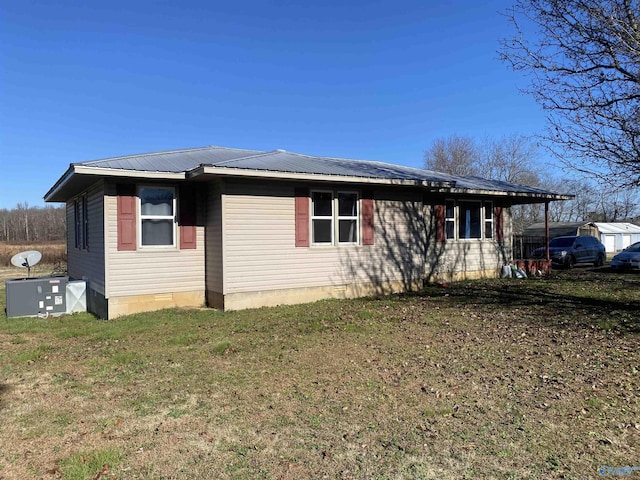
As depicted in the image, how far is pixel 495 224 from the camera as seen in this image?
1520cm

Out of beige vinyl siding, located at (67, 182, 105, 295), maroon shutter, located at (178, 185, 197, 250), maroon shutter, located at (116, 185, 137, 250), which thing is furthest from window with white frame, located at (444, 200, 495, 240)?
beige vinyl siding, located at (67, 182, 105, 295)

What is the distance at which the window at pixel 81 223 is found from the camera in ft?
39.4

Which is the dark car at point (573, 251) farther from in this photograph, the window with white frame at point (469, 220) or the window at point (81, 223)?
the window at point (81, 223)

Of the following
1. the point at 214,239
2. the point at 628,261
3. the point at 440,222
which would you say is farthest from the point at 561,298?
the point at 628,261

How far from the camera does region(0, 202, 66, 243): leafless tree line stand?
78.6 meters

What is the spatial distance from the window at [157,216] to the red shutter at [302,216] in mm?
2820

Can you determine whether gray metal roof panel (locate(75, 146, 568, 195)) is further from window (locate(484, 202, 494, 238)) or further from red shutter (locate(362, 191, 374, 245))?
window (locate(484, 202, 494, 238))

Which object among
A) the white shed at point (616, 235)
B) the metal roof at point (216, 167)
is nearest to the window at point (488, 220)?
the metal roof at point (216, 167)

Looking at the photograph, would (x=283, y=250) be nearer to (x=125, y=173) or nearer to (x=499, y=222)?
(x=125, y=173)

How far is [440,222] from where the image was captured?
13.6 m

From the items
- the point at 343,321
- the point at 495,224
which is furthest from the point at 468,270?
the point at 343,321

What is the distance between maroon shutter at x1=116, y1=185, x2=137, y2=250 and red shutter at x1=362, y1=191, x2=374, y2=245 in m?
5.48

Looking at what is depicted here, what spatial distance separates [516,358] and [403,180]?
636cm

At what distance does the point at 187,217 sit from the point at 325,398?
6757 millimetres
